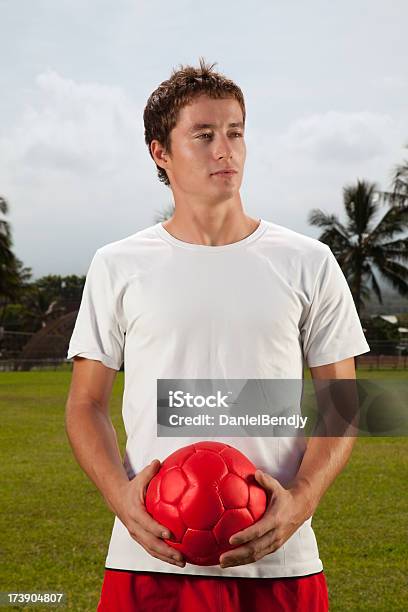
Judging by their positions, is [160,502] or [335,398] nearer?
[160,502]

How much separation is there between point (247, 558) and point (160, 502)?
24 centimetres

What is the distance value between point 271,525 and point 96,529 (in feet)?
18.3

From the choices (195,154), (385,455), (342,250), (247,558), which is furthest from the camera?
(342,250)

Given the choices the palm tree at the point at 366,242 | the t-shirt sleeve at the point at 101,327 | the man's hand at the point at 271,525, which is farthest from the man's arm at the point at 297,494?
the palm tree at the point at 366,242

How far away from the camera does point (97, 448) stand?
212 centimetres

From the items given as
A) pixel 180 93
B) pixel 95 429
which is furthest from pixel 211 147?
pixel 95 429

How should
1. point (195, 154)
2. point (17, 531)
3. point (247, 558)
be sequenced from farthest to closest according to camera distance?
1. point (17, 531)
2. point (195, 154)
3. point (247, 558)

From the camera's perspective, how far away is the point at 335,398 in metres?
2.16

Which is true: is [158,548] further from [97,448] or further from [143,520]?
[97,448]

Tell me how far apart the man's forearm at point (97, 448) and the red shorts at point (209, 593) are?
206 millimetres

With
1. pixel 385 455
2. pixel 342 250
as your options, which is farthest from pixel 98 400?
pixel 342 250

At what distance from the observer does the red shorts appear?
2039 mm

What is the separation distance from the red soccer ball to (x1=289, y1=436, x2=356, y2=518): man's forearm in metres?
0.12

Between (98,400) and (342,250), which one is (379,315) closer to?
(342,250)
